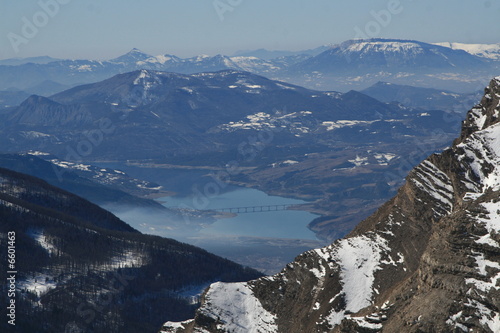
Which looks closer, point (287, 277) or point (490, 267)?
point (490, 267)

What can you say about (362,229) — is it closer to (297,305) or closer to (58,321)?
(297,305)

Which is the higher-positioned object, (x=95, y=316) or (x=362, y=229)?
(x=362, y=229)

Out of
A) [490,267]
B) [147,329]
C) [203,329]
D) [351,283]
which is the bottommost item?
[147,329]

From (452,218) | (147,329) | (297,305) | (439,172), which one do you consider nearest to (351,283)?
(297,305)

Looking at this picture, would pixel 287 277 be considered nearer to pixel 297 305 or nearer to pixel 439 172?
pixel 297 305

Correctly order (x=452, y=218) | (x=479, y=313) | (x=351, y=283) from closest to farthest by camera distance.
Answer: (x=479, y=313)
(x=452, y=218)
(x=351, y=283)

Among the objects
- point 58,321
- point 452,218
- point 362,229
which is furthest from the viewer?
point 58,321

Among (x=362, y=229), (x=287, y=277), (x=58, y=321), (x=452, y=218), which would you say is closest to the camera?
(x=452, y=218)

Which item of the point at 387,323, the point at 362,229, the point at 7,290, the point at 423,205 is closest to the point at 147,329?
the point at 7,290

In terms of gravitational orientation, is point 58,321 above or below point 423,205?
below
